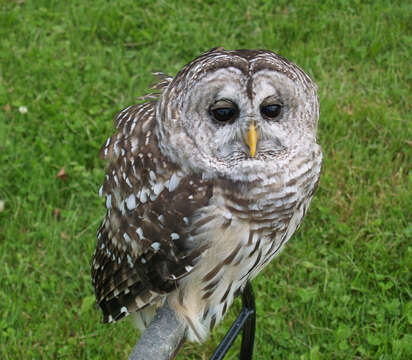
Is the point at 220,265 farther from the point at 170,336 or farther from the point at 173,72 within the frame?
the point at 173,72

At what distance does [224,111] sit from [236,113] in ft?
0.14

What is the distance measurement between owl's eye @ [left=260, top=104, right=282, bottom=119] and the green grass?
161cm

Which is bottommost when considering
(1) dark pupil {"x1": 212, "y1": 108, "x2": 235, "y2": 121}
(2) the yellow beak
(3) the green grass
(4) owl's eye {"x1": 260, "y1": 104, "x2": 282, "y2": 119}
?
(3) the green grass

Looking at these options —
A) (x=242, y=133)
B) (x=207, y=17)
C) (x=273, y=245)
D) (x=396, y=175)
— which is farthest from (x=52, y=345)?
(x=207, y=17)

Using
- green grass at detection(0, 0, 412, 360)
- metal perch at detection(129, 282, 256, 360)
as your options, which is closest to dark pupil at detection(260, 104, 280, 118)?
metal perch at detection(129, 282, 256, 360)

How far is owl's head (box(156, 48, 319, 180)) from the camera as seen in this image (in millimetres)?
1942

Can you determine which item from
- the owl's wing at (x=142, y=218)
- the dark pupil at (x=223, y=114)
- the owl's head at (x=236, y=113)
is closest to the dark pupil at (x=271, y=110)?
the owl's head at (x=236, y=113)

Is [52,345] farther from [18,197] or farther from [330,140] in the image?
[330,140]

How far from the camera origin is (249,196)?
2178 mm

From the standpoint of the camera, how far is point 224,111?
6.60ft

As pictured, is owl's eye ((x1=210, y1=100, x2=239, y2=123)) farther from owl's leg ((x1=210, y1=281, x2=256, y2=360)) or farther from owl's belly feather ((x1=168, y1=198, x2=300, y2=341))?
owl's leg ((x1=210, y1=281, x2=256, y2=360))

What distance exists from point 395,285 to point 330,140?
1214 millimetres

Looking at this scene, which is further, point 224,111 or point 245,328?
point 245,328

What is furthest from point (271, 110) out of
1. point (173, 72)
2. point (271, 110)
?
point (173, 72)
